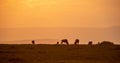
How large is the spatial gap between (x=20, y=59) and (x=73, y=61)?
2.63 metres

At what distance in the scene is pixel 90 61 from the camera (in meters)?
17.0

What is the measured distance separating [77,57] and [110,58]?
1661 mm

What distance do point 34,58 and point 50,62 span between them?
5.81 ft

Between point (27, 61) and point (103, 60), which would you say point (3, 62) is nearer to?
point (27, 61)

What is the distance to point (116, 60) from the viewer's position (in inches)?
697

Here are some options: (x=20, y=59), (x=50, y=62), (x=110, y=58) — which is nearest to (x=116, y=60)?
(x=110, y=58)

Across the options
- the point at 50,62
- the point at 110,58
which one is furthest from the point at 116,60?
the point at 50,62

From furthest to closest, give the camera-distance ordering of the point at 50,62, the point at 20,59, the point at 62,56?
the point at 62,56
the point at 20,59
the point at 50,62

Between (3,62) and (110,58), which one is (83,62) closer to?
(110,58)

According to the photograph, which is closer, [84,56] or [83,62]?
[83,62]

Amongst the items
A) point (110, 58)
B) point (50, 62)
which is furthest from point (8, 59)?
point (110, 58)

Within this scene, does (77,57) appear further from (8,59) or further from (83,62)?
(8,59)

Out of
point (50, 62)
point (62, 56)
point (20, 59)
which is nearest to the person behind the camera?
point (50, 62)

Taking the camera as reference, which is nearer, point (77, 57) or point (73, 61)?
point (73, 61)
